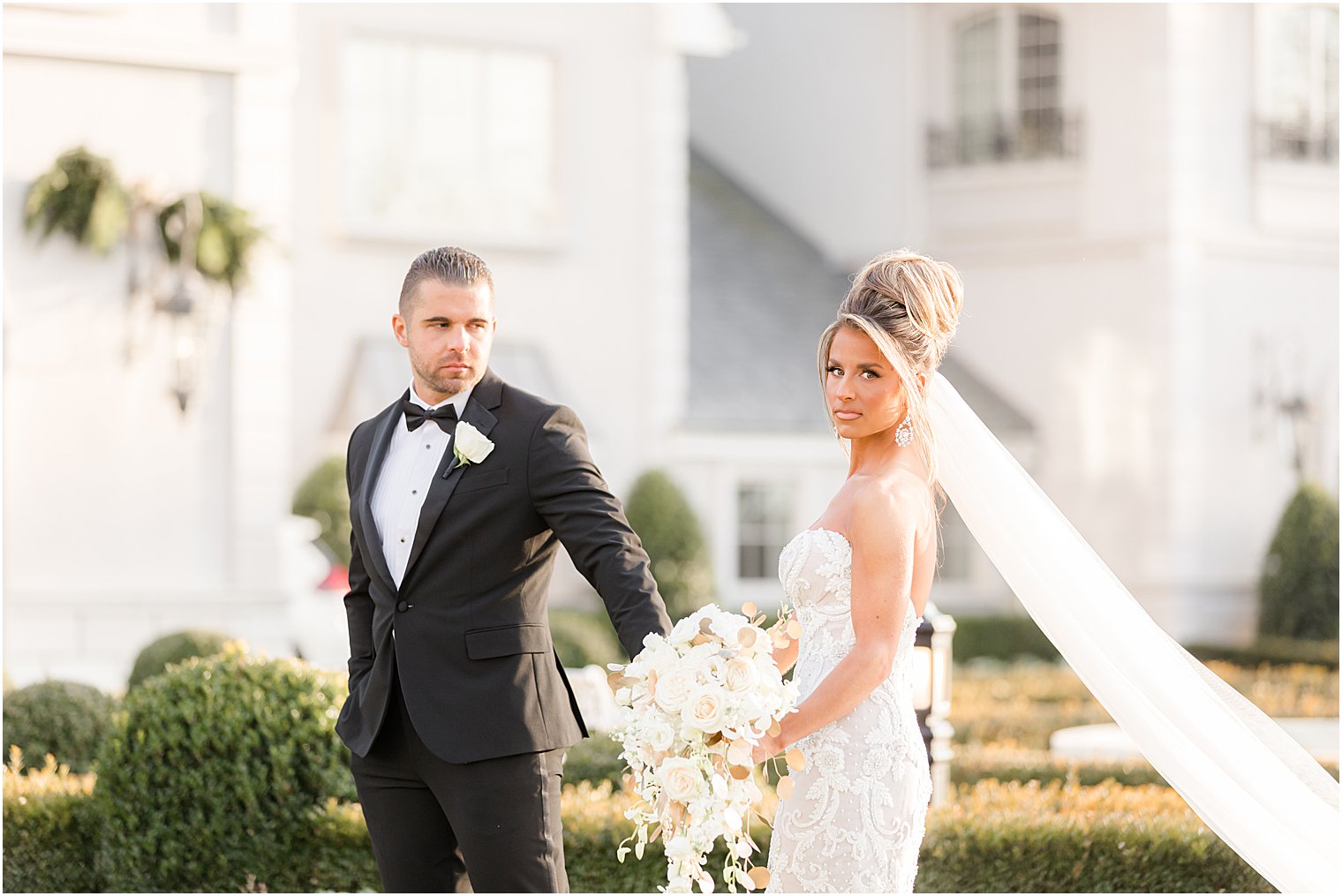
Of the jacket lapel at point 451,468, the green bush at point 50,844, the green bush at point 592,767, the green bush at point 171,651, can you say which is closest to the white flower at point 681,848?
the jacket lapel at point 451,468

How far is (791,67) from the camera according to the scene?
21.2 metres

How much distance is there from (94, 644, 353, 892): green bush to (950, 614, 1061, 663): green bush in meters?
12.7


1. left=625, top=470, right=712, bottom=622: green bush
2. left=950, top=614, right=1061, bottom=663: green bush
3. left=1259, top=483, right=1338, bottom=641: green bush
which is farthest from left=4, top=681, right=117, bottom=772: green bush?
left=1259, top=483, right=1338, bottom=641: green bush

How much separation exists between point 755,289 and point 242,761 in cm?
1387

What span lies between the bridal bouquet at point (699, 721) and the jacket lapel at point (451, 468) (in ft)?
2.12

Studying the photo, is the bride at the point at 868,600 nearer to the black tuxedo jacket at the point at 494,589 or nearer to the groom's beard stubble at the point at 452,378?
the black tuxedo jacket at the point at 494,589

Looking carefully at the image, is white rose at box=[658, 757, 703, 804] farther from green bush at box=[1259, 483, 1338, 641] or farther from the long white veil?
green bush at box=[1259, 483, 1338, 641]

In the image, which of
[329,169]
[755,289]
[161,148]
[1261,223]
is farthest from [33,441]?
[1261,223]

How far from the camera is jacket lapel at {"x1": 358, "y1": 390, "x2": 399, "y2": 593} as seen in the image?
13.9 ft

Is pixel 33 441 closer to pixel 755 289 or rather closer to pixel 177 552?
pixel 177 552

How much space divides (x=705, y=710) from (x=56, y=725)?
5716 mm

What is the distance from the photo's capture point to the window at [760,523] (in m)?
18.2

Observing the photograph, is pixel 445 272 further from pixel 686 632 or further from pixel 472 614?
pixel 686 632

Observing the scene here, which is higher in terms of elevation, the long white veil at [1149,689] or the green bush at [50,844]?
the long white veil at [1149,689]
